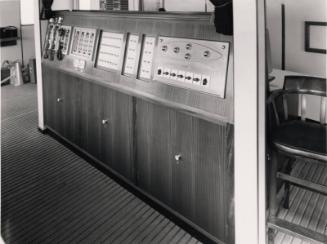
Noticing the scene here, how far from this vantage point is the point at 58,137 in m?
3.70

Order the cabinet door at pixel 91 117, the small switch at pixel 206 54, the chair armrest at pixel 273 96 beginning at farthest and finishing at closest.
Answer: the cabinet door at pixel 91 117, the small switch at pixel 206 54, the chair armrest at pixel 273 96

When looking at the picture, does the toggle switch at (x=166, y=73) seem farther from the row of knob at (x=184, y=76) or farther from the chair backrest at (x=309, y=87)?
the chair backrest at (x=309, y=87)

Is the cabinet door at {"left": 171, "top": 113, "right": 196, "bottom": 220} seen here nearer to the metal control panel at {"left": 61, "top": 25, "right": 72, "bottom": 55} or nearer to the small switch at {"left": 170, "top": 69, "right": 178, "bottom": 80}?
the small switch at {"left": 170, "top": 69, "right": 178, "bottom": 80}

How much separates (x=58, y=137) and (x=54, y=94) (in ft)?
1.50

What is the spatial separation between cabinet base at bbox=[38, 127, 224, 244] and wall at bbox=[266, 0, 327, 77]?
2293 millimetres

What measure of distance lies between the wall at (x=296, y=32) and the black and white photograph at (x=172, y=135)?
1 centimetres

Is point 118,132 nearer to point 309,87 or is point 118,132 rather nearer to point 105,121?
point 105,121

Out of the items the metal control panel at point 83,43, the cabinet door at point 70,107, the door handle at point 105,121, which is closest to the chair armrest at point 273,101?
the door handle at point 105,121

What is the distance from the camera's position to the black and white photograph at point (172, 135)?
1.65 metres

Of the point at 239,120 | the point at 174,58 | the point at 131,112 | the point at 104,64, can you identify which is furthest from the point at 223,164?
the point at 104,64

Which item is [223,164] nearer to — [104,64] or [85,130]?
[104,64]

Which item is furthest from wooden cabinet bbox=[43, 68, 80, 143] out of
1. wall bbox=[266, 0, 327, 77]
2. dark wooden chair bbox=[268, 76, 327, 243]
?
wall bbox=[266, 0, 327, 77]

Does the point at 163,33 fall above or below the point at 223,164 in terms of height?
above

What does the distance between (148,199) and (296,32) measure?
2517 millimetres
